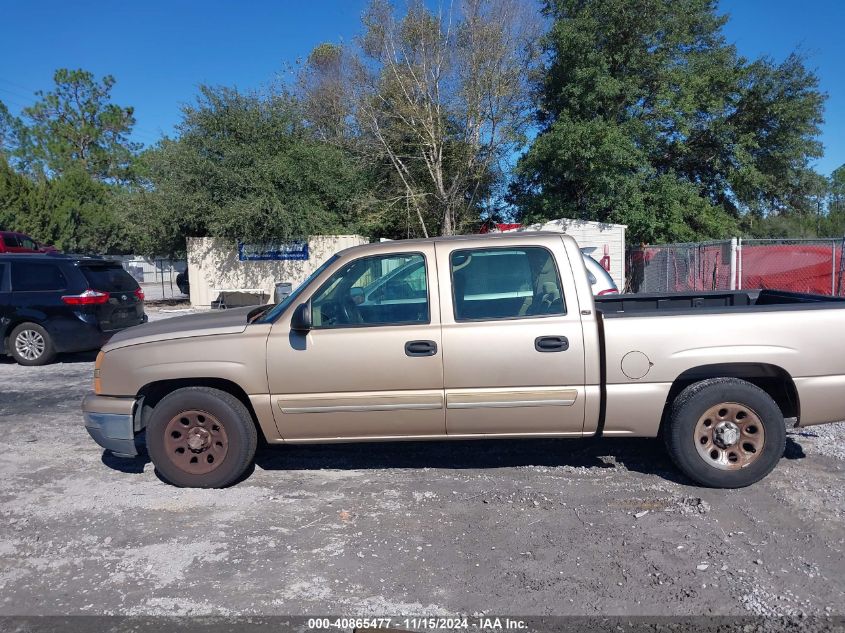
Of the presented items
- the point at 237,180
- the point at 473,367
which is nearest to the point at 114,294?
the point at 473,367

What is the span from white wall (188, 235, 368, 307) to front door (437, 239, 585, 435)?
1695cm

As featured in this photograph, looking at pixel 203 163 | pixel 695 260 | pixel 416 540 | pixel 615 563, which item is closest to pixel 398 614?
pixel 416 540

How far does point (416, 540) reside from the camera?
4004 mm

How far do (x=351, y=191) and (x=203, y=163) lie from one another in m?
5.24

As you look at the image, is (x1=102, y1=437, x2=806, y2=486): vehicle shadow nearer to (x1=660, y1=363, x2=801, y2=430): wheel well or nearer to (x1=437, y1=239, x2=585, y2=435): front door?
(x1=660, y1=363, x2=801, y2=430): wheel well

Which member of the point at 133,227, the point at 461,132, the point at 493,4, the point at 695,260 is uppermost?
the point at 493,4

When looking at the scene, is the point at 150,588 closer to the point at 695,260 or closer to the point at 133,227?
the point at 695,260

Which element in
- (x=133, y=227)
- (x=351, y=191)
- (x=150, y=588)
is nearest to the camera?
(x=150, y=588)

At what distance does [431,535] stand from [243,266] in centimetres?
1862

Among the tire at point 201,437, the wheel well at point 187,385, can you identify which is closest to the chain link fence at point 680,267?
the wheel well at point 187,385

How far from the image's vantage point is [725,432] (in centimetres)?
455

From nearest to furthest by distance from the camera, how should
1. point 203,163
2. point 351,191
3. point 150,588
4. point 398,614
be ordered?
point 398,614 < point 150,588 < point 203,163 < point 351,191

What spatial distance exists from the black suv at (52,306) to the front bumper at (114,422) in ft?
18.1

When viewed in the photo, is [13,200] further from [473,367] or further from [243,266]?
[473,367]
